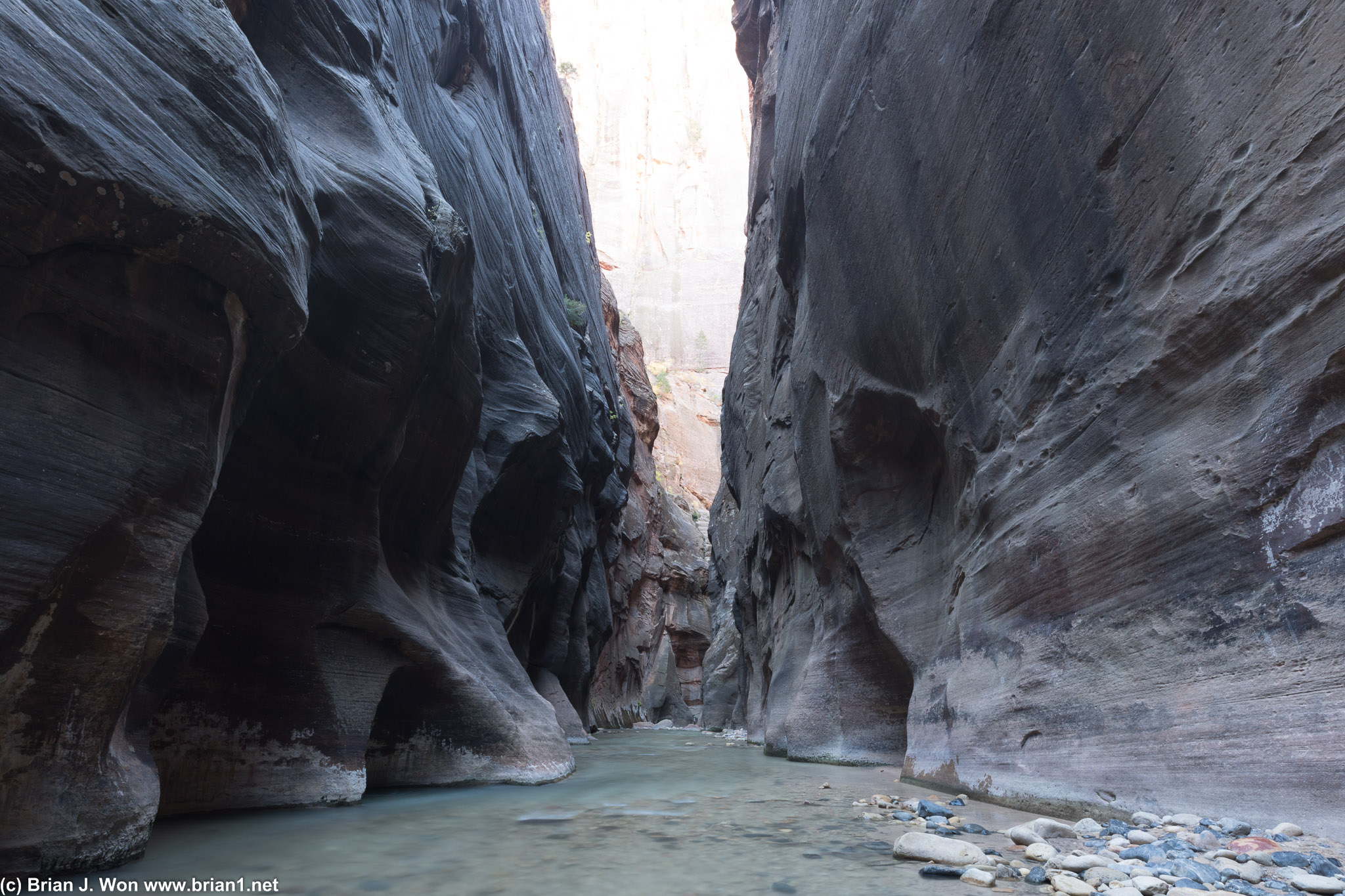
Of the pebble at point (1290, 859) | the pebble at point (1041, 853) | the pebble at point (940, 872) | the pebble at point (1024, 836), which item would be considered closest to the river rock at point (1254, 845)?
the pebble at point (1290, 859)

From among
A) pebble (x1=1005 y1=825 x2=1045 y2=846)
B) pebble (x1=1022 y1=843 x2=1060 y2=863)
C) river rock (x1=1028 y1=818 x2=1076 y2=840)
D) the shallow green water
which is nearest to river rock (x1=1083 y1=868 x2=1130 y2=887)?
pebble (x1=1022 y1=843 x2=1060 y2=863)

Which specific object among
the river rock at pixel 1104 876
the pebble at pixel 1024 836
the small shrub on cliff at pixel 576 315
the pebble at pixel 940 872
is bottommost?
the pebble at pixel 940 872

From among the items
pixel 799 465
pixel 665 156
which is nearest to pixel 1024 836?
pixel 799 465

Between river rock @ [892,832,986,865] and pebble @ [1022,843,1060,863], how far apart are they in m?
0.24

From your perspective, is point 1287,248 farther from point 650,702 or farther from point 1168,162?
point 650,702

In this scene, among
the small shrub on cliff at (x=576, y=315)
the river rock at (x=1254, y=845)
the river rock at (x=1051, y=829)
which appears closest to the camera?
the river rock at (x=1254, y=845)

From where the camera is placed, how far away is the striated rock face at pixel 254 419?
3.74m

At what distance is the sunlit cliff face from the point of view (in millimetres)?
86625

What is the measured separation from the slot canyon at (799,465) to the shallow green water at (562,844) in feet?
0.18

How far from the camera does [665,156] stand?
9375 cm

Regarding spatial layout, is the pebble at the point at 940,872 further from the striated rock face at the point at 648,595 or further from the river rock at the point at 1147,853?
the striated rock face at the point at 648,595

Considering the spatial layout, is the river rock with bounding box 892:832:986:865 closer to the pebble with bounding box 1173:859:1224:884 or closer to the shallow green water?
the shallow green water

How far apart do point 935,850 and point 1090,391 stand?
12.2 ft

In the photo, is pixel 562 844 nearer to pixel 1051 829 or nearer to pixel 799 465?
pixel 1051 829
